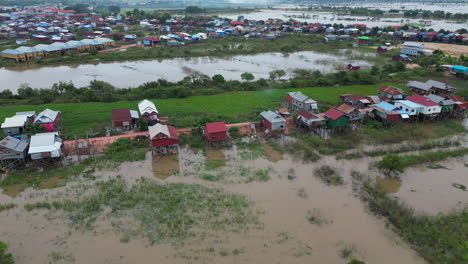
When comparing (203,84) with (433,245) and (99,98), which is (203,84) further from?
(433,245)

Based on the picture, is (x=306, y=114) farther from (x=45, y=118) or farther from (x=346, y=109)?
(x=45, y=118)

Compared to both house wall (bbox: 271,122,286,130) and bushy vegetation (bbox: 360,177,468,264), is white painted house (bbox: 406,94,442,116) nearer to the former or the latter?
house wall (bbox: 271,122,286,130)

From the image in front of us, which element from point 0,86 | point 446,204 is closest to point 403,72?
point 446,204

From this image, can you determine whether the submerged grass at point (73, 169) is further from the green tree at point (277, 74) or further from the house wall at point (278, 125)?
the green tree at point (277, 74)

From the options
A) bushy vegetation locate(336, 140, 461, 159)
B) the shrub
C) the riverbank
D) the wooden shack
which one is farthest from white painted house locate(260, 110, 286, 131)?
the riverbank

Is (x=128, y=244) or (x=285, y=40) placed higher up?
(x=285, y=40)

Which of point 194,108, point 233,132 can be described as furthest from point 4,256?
point 194,108
